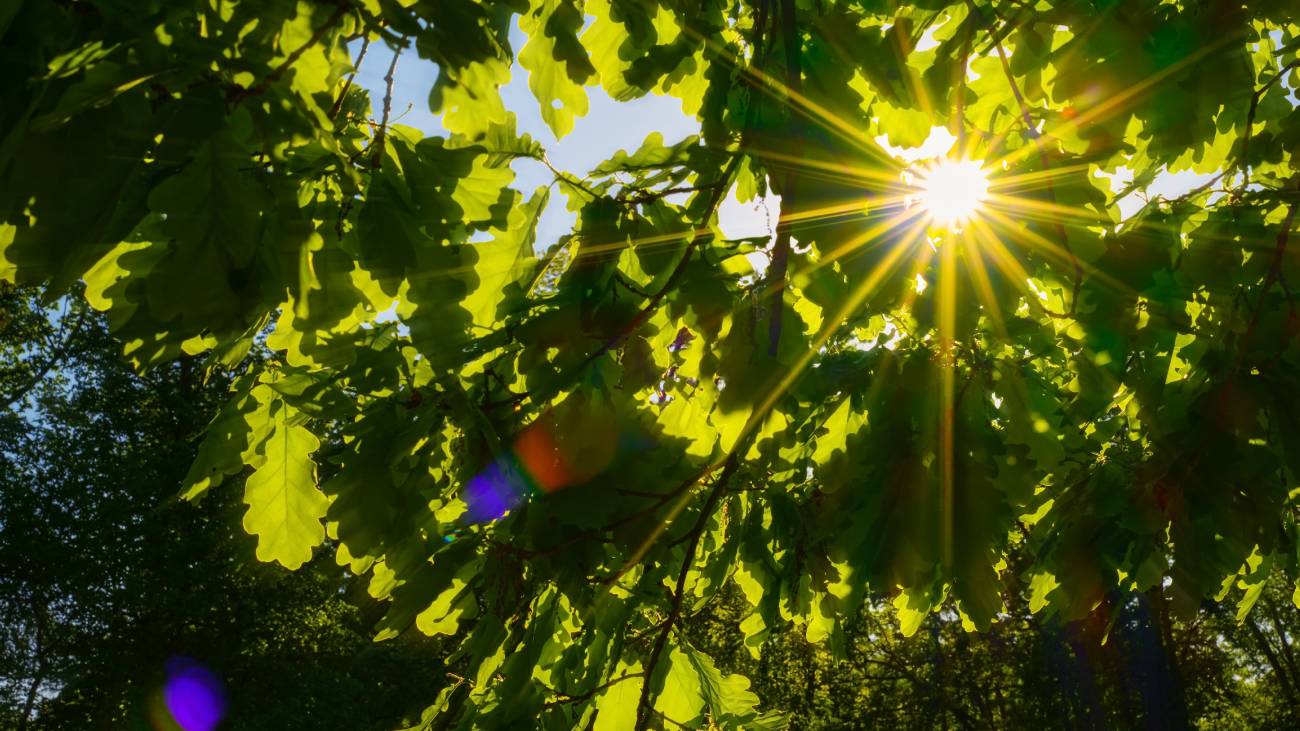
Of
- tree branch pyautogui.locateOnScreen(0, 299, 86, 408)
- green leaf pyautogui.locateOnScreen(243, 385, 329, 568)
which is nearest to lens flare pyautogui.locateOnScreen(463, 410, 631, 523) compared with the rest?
green leaf pyautogui.locateOnScreen(243, 385, 329, 568)

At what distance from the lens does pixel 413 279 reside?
5.84ft

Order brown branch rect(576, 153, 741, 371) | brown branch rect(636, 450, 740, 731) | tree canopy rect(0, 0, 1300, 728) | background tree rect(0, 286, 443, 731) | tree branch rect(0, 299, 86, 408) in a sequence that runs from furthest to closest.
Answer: tree branch rect(0, 299, 86, 408) < background tree rect(0, 286, 443, 731) < brown branch rect(636, 450, 740, 731) < brown branch rect(576, 153, 741, 371) < tree canopy rect(0, 0, 1300, 728)

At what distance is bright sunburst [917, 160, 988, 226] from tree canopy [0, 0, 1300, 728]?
→ 0.03m

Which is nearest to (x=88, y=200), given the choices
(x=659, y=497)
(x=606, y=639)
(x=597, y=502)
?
(x=597, y=502)

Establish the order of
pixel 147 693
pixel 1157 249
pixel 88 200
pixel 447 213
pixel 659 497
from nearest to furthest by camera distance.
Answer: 1. pixel 88 200
2. pixel 447 213
3. pixel 659 497
4. pixel 1157 249
5. pixel 147 693

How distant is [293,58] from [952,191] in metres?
1.49

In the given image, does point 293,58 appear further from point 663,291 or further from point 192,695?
point 192,695

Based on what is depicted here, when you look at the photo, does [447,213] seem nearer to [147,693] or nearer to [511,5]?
[511,5]

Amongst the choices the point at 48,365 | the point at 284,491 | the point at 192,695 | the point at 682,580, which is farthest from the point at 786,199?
the point at 48,365

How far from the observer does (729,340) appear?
1950 mm

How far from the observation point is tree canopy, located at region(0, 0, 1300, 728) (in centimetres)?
175

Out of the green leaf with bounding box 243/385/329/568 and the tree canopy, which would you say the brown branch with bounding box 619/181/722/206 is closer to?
the tree canopy

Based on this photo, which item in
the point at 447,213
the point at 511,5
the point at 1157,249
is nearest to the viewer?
the point at 511,5

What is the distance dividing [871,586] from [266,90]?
1.52m
